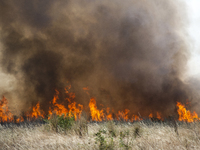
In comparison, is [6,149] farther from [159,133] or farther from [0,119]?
[0,119]

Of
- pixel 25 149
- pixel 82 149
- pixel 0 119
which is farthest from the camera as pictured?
pixel 0 119

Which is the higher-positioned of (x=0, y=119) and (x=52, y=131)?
(x=0, y=119)

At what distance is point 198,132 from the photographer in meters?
6.50

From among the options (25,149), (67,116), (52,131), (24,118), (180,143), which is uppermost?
(24,118)

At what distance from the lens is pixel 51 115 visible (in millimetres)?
9773

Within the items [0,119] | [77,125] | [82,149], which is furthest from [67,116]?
[0,119]

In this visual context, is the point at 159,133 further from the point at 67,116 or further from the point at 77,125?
the point at 67,116

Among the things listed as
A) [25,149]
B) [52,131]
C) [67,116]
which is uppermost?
[67,116]

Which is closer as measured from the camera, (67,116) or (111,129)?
(111,129)

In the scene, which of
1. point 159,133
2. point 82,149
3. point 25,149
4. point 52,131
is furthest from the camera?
point 52,131

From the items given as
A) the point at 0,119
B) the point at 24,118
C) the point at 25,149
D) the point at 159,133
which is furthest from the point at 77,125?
the point at 0,119

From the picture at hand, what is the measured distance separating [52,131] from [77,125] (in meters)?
1.72

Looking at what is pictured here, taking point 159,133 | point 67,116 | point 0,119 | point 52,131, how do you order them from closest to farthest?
point 159,133
point 52,131
point 67,116
point 0,119

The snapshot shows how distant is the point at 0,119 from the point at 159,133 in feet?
53.1
